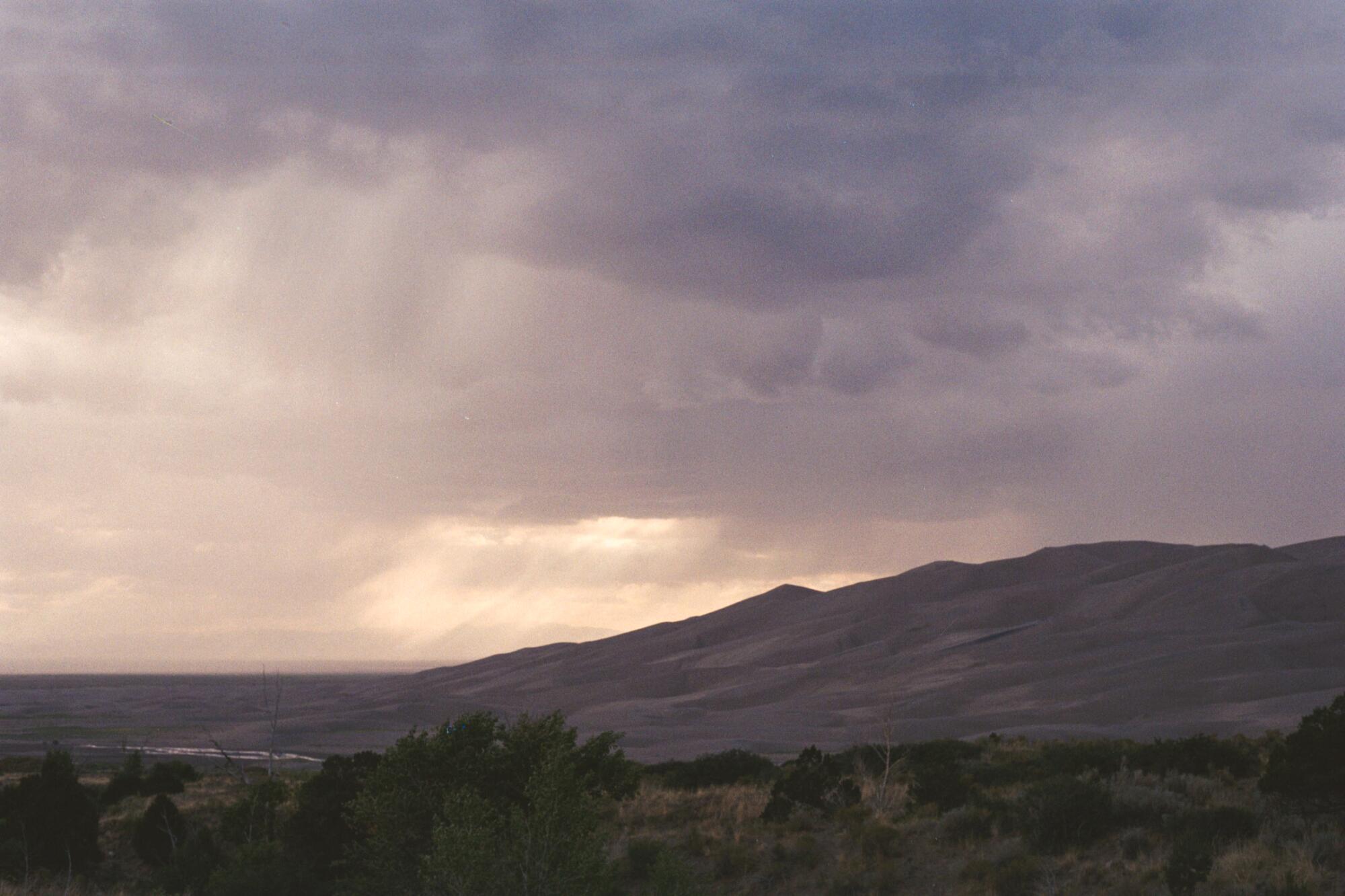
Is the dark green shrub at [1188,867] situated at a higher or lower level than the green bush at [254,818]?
higher

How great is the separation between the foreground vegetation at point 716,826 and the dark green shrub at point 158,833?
55 millimetres

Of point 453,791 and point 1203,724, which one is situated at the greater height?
point 453,791

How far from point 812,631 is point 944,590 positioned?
2220cm

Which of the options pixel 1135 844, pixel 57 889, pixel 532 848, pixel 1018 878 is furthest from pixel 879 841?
pixel 57 889

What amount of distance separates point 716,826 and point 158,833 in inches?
578

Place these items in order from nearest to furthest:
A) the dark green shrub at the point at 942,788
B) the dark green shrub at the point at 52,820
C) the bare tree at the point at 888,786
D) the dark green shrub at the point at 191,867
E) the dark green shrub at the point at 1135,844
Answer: the dark green shrub at the point at 1135,844
the dark green shrub at the point at 191,867
the dark green shrub at the point at 942,788
the bare tree at the point at 888,786
the dark green shrub at the point at 52,820

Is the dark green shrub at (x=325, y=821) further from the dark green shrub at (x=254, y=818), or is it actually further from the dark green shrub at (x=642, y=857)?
the dark green shrub at (x=642, y=857)

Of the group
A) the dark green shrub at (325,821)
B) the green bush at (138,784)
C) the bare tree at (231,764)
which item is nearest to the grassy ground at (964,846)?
the bare tree at (231,764)

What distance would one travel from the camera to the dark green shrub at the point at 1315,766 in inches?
722

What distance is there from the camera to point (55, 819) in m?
27.5

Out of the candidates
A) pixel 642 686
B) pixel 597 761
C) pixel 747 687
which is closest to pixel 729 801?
pixel 597 761

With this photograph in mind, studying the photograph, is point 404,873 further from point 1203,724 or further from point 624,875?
point 1203,724

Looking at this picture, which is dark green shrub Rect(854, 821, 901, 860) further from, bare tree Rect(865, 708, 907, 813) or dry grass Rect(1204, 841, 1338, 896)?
dry grass Rect(1204, 841, 1338, 896)

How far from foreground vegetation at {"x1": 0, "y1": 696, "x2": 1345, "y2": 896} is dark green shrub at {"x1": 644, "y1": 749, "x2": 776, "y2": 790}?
1.34 meters
